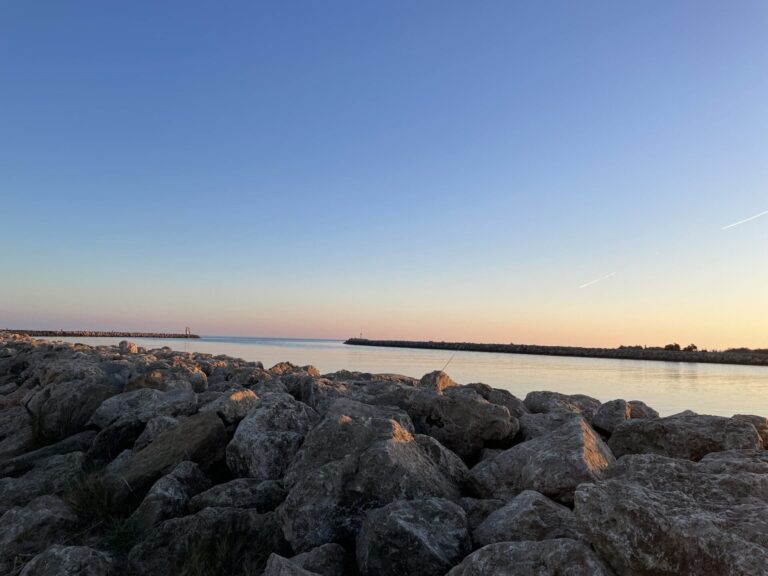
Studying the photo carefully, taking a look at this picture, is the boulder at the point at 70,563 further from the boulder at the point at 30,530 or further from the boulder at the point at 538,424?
the boulder at the point at 538,424

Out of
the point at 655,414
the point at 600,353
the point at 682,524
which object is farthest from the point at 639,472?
the point at 600,353

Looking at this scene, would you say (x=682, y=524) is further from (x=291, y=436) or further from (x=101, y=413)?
(x=101, y=413)

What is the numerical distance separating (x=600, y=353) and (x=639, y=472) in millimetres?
71426

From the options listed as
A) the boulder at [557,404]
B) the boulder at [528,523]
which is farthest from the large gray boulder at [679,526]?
the boulder at [557,404]

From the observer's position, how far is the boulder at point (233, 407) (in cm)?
638

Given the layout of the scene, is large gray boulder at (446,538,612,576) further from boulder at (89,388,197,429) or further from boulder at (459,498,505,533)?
boulder at (89,388,197,429)

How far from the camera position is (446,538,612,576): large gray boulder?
282cm

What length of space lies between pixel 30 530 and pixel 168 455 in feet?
4.50

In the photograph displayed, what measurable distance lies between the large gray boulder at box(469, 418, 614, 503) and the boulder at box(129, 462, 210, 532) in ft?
8.69

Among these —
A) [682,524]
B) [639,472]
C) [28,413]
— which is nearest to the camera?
[682,524]

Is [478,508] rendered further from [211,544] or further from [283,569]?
[211,544]

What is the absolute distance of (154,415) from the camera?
737 centimetres

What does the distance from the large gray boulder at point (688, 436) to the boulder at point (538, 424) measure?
679 millimetres

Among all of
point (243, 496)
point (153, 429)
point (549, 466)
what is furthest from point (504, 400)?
point (153, 429)
